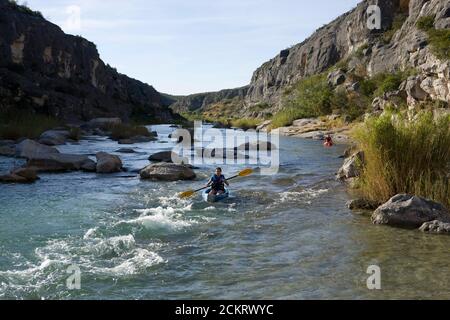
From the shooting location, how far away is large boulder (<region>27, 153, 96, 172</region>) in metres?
19.4

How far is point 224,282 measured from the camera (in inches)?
278

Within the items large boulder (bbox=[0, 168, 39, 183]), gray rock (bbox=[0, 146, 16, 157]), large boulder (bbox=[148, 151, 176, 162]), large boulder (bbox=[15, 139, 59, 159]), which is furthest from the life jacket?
gray rock (bbox=[0, 146, 16, 157])

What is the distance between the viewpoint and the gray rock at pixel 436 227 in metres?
9.20

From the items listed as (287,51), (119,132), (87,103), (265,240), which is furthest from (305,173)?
(287,51)

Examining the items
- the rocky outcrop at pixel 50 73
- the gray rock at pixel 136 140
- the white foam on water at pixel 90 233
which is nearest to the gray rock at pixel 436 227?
the white foam on water at pixel 90 233

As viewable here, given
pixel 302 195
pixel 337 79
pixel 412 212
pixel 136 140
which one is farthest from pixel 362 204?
pixel 337 79

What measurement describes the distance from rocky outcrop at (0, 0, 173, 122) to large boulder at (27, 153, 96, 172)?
22393 mm

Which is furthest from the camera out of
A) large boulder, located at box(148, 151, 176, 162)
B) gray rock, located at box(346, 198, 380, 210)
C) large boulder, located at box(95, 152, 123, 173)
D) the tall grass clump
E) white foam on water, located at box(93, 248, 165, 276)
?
large boulder, located at box(148, 151, 176, 162)

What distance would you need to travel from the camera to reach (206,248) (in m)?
8.95

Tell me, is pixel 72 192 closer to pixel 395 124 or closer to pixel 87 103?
pixel 395 124

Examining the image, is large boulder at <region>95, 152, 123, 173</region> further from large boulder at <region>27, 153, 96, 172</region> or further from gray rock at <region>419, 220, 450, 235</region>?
gray rock at <region>419, 220, 450, 235</region>

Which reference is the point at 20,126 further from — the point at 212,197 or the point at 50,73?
the point at 50,73

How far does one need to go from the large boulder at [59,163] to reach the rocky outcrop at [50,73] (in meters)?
22.4

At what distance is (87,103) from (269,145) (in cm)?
3520
